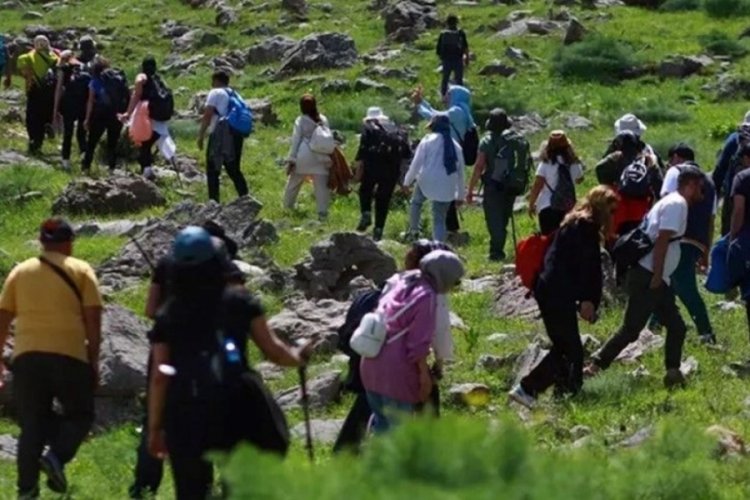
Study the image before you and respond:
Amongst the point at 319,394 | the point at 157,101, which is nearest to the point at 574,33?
the point at 157,101

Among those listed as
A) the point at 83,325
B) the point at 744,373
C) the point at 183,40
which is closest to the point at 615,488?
the point at 83,325

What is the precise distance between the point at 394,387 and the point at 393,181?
8.77m

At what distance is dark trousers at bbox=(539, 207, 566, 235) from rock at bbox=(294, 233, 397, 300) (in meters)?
1.50

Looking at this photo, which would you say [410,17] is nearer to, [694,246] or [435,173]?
[435,173]

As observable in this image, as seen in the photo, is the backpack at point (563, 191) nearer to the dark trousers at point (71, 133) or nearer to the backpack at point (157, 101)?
the backpack at point (157, 101)

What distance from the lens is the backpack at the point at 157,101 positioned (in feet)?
66.9

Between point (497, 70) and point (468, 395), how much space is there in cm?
2067

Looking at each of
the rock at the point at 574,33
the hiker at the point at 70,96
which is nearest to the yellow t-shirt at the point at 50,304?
the hiker at the point at 70,96

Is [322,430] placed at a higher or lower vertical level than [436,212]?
lower

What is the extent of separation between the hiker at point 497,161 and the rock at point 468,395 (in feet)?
15.9

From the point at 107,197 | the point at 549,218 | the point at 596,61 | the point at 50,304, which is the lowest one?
the point at 107,197

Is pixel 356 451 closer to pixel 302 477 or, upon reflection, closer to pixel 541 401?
pixel 541 401

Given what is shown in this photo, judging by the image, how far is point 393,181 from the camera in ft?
58.1

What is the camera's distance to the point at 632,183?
1347cm
